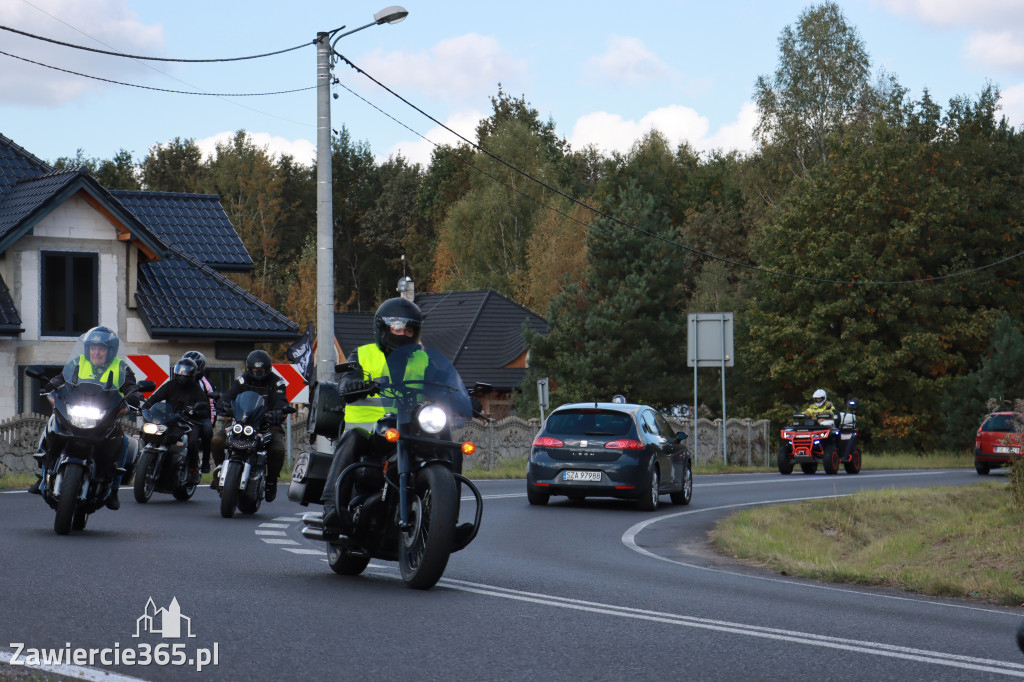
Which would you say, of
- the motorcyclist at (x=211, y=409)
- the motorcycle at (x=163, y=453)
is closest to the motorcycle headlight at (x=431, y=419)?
the motorcycle at (x=163, y=453)

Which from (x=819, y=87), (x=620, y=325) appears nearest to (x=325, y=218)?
(x=620, y=325)

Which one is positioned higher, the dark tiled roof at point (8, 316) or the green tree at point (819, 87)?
the green tree at point (819, 87)

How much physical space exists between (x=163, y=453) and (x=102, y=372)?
443 centimetres

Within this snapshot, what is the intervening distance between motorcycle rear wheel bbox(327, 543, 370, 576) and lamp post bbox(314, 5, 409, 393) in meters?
12.6

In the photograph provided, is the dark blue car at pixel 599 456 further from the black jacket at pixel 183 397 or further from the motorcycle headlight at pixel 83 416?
the motorcycle headlight at pixel 83 416

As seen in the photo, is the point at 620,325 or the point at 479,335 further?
the point at 479,335

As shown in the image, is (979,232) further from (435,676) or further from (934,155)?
(435,676)

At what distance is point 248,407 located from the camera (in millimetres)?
15930

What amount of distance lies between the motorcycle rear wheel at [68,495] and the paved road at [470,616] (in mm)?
289

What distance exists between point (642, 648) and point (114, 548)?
5.87 meters

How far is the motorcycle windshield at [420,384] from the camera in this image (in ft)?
31.1

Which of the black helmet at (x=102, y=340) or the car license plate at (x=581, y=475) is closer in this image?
the black helmet at (x=102, y=340)

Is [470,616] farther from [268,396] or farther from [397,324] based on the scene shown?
[268,396]

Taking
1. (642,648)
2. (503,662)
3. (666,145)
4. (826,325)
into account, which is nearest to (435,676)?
(503,662)
